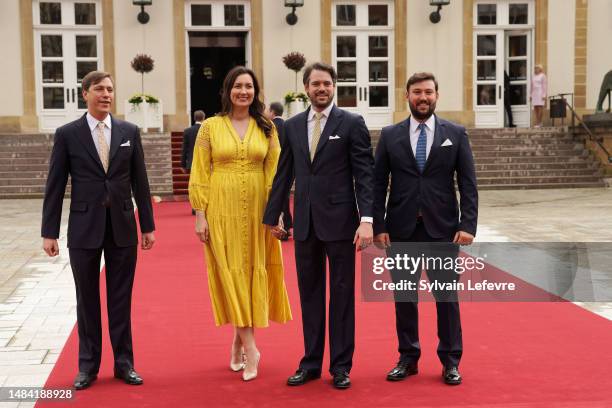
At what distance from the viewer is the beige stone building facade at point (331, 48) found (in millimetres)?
22141

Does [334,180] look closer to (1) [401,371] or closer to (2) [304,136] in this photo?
(2) [304,136]

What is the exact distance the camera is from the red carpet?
15.6 ft

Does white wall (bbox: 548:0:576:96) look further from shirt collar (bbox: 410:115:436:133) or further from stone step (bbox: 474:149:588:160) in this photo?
shirt collar (bbox: 410:115:436:133)

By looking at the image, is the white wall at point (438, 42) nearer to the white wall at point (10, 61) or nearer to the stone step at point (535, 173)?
the stone step at point (535, 173)

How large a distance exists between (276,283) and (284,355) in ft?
1.73

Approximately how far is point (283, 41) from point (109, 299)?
58.9 ft

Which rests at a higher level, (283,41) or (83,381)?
(283,41)

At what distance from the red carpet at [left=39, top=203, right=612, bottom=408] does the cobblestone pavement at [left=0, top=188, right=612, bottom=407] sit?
0.23 metres

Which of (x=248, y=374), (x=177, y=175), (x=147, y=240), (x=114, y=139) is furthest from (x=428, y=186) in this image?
(x=177, y=175)

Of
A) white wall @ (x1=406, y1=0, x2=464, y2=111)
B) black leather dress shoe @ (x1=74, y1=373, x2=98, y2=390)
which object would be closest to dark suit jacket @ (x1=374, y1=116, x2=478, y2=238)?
black leather dress shoe @ (x1=74, y1=373, x2=98, y2=390)

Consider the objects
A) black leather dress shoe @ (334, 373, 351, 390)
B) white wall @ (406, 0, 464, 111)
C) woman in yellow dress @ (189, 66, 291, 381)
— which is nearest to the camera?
black leather dress shoe @ (334, 373, 351, 390)

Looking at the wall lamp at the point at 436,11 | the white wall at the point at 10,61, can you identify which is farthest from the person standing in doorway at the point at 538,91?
the white wall at the point at 10,61

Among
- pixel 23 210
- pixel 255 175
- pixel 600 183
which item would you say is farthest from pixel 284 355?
pixel 600 183

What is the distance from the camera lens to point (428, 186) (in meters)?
5.04
